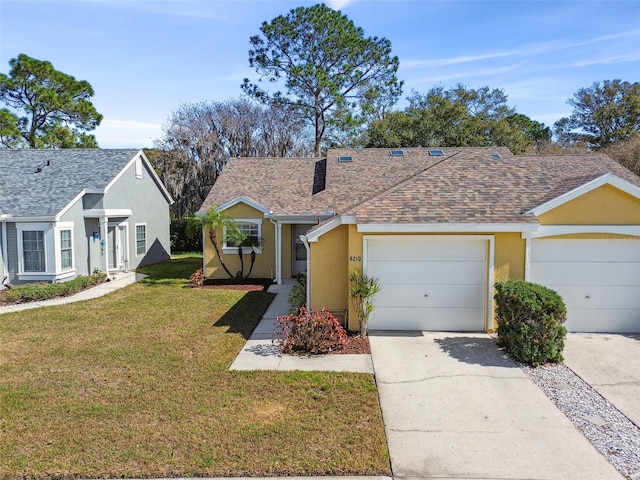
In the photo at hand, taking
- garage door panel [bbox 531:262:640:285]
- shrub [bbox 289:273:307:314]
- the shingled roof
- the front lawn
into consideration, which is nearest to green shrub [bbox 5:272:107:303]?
the front lawn

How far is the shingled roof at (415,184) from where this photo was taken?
1018 centimetres

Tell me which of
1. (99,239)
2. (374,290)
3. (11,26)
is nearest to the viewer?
(374,290)

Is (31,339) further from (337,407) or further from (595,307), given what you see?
(595,307)

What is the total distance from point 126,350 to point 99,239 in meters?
10.9

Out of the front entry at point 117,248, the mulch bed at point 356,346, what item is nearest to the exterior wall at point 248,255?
the front entry at point 117,248

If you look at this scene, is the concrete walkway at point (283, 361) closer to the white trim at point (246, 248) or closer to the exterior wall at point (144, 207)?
the white trim at point (246, 248)

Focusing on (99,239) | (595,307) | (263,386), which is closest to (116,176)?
(99,239)

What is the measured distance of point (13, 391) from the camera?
23.1 feet

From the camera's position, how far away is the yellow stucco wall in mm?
9992

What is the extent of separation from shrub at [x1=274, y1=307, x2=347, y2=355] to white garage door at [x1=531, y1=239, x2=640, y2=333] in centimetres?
508

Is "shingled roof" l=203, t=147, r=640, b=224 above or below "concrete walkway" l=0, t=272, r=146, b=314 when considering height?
above

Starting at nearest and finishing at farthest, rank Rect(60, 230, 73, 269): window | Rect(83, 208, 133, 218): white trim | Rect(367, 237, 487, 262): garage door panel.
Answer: Rect(367, 237, 487, 262): garage door panel
Rect(60, 230, 73, 269): window
Rect(83, 208, 133, 218): white trim

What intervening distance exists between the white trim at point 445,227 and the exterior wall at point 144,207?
13267 mm

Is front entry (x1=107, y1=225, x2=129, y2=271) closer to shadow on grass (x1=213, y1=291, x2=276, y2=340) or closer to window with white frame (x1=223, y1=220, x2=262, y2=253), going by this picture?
window with white frame (x1=223, y1=220, x2=262, y2=253)
